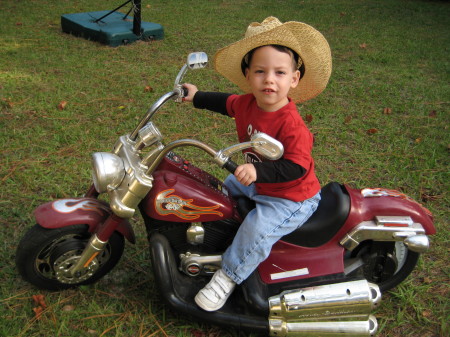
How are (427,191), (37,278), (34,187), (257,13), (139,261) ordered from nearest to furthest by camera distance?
(37,278) < (139,261) < (34,187) < (427,191) < (257,13)

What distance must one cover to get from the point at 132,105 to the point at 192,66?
7.87 ft

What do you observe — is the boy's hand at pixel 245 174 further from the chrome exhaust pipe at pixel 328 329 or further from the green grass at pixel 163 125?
the green grass at pixel 163 125

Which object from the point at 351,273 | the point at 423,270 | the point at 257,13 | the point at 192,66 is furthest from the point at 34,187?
the point at 257,13

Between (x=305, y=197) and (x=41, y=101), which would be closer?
(x=305, y=197)

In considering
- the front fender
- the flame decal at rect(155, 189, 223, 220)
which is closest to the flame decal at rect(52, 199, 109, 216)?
the front fender

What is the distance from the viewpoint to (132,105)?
4145mm

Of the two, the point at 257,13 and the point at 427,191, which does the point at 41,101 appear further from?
the point at 257,13

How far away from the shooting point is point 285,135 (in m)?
1.84

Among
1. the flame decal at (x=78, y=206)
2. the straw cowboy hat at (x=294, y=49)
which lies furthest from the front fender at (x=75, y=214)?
the straw cowboy hat at (x=294, y=49)

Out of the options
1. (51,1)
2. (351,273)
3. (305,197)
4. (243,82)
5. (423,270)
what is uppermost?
(243,82)

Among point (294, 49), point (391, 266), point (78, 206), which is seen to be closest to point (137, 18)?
point (78, 206)

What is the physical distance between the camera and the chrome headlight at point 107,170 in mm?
1751

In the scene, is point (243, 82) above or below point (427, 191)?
above

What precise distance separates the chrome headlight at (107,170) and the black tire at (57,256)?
343mm
